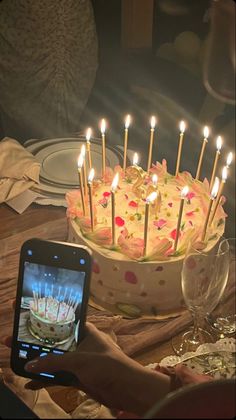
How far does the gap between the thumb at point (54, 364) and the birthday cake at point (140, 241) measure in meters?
0.33

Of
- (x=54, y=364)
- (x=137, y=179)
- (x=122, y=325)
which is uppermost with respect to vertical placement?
(x=137, y=179)

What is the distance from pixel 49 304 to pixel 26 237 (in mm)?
461

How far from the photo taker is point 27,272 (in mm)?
945

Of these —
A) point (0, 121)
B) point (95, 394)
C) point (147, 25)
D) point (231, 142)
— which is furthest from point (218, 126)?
point (95, 394)

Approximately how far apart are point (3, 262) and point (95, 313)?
0.23 metres

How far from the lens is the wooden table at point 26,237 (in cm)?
111

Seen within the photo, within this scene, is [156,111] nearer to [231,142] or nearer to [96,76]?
[96,76]

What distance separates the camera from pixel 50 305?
92 cm


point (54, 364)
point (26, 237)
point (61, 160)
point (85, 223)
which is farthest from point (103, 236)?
point (61, 160)

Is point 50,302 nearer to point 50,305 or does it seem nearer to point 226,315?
point 50,305

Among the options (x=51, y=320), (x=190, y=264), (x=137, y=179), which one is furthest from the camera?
(x=137, y=179)

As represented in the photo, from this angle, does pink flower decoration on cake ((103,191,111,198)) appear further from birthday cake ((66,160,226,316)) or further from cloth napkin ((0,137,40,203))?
cloth napkin ((0,137,40,203))

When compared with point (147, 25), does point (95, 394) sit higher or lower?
lower

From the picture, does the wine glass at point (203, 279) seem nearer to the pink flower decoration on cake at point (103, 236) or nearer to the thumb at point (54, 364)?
the pink flower decoration on cake at point (103, 236)
